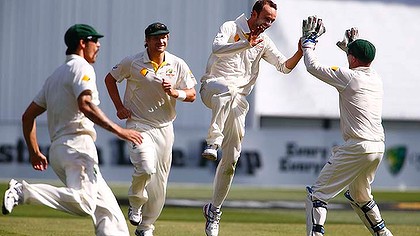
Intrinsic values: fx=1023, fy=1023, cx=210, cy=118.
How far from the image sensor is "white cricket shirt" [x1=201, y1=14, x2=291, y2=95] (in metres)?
9.77

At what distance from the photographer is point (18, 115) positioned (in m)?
25.6

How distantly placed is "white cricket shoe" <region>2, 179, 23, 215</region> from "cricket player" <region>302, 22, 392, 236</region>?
2978 mm

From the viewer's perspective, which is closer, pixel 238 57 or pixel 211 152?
pixel 211 152

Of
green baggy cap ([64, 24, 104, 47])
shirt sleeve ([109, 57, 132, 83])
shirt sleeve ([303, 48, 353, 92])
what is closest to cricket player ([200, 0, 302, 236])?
shirt sleeve ([303, 48, 353, 92])

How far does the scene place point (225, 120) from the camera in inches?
394

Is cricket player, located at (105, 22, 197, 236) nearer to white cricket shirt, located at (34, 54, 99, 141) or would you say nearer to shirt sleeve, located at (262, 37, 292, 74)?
shirt sleeve, located at (262, 37, 292, 74)

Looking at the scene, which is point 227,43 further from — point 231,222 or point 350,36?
point 231,222

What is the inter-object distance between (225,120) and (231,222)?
351cm

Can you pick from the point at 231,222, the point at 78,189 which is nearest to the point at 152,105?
the point at 78,189

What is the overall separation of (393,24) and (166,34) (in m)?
19.4

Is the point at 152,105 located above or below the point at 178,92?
below

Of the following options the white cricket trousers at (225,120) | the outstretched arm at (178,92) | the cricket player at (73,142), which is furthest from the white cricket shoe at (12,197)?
the white cricket trousers at (225,120)

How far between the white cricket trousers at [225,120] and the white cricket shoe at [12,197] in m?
2.53

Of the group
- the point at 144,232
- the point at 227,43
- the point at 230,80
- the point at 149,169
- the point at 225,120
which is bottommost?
the point at 144,232
